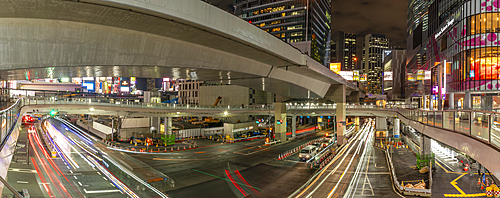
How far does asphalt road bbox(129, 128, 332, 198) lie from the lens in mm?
19141

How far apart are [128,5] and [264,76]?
16124 mm

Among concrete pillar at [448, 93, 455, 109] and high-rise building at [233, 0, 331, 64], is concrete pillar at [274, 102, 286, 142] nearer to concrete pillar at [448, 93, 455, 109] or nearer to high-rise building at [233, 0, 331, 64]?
concrete pillar at [448, 93, 455, 109]

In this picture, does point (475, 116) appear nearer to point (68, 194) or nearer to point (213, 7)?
point (213, 7)

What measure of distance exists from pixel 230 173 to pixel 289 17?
97.5m

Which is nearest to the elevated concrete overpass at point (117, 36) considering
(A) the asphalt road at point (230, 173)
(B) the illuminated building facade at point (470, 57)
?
(A) the asphalt road at point (230, 173)

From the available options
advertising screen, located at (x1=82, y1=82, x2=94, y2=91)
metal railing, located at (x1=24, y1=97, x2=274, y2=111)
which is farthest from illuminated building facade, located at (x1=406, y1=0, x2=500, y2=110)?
advertising screen, located at (x1=82, y1=82, x2=94, y2=91)

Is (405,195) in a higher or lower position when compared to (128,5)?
lower

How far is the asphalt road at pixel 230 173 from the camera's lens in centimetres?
1914

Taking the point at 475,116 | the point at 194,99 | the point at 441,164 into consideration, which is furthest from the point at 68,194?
the point at 194,99

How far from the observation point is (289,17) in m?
110

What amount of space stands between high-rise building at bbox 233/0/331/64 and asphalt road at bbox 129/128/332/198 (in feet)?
268

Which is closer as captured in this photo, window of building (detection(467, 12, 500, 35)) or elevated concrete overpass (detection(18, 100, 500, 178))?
elevated concrete overpass (detection(18, 100, 500, 178))

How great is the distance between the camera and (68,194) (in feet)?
53.0

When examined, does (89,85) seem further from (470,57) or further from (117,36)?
(470,57)
